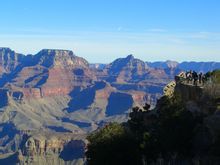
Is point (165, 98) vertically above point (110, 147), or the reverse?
point (165, 98)

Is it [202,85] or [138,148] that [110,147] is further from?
[202,85]

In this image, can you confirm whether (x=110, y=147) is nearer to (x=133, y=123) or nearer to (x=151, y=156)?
(x=151, y=156)

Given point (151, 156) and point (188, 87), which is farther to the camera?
point (188, 87)

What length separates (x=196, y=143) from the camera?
55875mm

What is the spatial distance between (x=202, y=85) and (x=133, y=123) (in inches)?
415

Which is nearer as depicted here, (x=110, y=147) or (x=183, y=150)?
(x=183, y=150)

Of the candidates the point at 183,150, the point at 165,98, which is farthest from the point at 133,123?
the point at 183,150

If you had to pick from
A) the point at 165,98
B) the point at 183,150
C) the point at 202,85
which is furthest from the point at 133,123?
the point at 183,150

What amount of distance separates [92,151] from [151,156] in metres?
8.36

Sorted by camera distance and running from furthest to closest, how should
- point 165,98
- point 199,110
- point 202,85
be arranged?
point 165,98 → point 202,85 → point 199,110

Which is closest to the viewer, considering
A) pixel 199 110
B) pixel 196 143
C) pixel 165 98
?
pixel 196 143

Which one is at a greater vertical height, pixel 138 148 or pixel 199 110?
pixel 199 110

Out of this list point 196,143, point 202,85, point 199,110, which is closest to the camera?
point 196,143

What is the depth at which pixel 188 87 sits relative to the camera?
6969 centimetres
